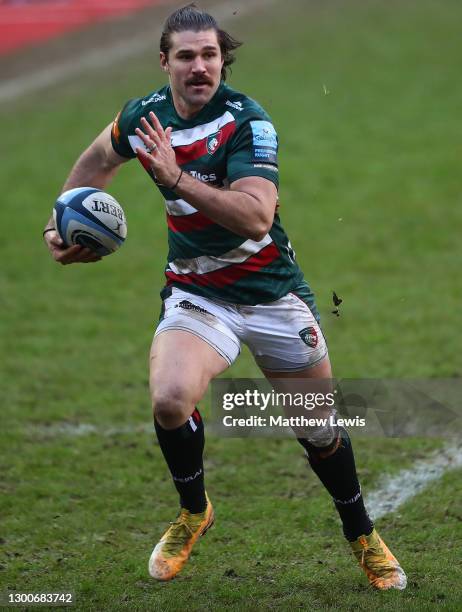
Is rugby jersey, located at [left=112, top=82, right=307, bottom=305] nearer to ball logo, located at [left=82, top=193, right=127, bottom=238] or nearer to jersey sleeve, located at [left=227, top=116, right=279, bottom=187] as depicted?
jersey sleeve, located at [left=227, top=116, right=279, bottom=187]

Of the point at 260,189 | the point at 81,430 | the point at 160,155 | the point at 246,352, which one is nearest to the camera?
the point at 160,155

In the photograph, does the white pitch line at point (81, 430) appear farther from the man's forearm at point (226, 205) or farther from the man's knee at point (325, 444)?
the man's forearm at point (226, 205)

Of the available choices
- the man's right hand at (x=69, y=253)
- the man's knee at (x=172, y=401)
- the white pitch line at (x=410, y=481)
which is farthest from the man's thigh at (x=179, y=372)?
the white pitch line at (x=410, y=481)

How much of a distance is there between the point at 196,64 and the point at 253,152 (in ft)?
1.56

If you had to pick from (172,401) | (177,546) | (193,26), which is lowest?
(177,546)

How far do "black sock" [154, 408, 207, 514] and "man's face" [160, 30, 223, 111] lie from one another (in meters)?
1.44

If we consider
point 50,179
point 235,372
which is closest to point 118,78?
point 50,179

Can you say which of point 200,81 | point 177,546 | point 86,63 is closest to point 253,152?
point 200,81

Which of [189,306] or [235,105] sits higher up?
[235,105]

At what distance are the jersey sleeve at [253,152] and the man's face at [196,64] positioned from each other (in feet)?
0.78

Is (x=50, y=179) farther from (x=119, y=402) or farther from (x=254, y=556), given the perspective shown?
(x=254, y=556)

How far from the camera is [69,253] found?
504 cm

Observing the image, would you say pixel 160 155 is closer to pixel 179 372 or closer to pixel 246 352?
pixel 179 372

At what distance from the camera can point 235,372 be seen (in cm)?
854
